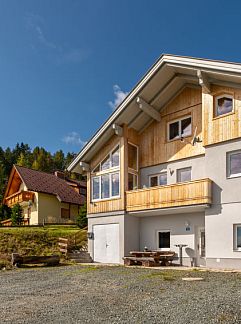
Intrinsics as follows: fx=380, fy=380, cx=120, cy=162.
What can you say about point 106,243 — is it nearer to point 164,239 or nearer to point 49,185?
point 164,239

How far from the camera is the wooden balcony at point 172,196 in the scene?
55.3ft

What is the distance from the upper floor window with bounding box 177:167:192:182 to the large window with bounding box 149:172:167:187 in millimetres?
902

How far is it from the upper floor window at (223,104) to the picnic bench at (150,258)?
23.1 ft

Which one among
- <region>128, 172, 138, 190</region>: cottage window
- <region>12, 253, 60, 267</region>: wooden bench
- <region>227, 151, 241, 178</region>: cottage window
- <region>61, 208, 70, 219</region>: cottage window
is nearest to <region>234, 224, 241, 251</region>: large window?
<region>227, 151, 241, 178</region>: cottage window

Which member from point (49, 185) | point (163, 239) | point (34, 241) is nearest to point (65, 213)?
point (49, 185)

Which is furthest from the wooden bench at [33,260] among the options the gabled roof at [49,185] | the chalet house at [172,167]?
the gabled roof at [49,185]

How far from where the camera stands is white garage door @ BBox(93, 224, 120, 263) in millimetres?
20312

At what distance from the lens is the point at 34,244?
23.2 m

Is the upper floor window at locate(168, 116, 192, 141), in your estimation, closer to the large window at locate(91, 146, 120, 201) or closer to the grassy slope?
the large window at locate(91, 146, 120, 201)

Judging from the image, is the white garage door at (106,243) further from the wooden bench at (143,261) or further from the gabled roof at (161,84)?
the gabled roof at (161,84)

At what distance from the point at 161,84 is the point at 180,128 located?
2466 mm

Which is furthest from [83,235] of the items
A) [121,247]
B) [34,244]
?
[121,247]

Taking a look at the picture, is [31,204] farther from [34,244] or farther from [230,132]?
[230,132]

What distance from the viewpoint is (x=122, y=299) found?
9.33 metres
